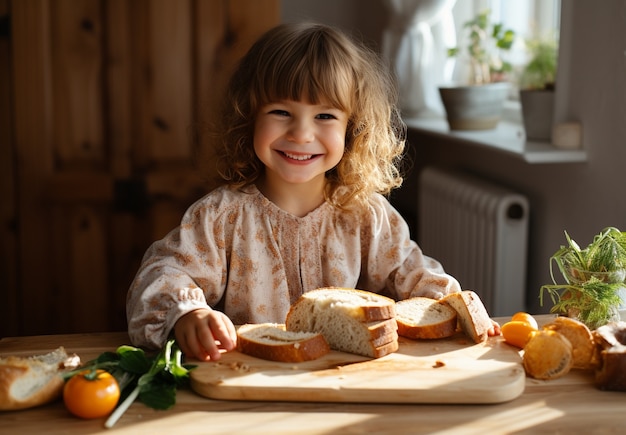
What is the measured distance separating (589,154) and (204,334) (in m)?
1.33

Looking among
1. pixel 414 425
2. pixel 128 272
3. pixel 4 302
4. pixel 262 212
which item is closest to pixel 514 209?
pixel 262 212

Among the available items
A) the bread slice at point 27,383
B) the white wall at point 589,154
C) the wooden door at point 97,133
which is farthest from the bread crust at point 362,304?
the wooden door at point 97,133

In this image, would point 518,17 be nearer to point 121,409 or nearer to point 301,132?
point 301,132

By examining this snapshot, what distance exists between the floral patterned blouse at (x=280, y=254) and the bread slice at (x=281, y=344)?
315 millimetres

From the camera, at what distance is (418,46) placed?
3.21 metres

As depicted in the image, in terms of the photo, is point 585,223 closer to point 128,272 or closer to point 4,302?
point 128,272

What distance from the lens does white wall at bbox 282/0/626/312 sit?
2.07m

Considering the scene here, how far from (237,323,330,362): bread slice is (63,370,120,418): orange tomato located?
0.25 meters

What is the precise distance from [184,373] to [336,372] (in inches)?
9.1

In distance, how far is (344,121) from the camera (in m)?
1.71

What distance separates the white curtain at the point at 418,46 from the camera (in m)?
3.16

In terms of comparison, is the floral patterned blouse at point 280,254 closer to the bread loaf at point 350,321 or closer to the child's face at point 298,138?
the child's face at point 298,138

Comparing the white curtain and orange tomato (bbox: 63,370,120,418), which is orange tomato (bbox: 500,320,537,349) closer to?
orange tomato (bbox: 63,370,120,418)

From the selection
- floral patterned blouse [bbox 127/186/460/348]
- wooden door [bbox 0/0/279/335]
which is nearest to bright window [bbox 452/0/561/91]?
wooden door [bbox 0/0/279/335]
